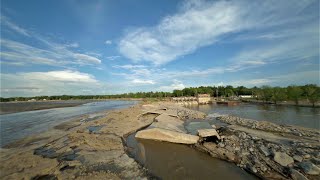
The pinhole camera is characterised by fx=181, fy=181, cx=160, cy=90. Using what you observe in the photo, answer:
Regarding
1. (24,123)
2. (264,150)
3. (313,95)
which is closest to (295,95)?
(313,95)

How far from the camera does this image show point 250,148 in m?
14.6

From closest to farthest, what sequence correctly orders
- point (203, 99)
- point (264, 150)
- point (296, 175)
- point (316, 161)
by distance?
point (296, 175), point (316, 161), point (264, 150), point (203, 99)

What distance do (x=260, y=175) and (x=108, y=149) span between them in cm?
1101

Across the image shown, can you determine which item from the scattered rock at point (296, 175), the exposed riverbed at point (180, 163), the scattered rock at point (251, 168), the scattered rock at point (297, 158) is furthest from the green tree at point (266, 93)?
the scattered rock at point (296, 175)

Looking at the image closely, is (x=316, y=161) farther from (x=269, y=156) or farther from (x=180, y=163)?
(x=180, y=163)

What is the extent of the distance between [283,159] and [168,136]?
9563 mm

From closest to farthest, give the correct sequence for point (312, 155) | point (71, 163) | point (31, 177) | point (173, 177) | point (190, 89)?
point (31, 177) < point (173, 177) < point (71, 163) < point (312, 155) < point (190, 89)

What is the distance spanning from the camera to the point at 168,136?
18125 millimetres

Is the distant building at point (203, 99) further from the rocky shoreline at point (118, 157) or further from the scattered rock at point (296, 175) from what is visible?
the scattered rock at point (296, 175)

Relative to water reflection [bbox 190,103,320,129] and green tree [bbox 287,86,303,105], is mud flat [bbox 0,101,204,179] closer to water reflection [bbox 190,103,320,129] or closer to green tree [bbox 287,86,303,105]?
water reflection [bbox 190,103,320,129]

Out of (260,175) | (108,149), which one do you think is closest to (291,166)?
(260,175)

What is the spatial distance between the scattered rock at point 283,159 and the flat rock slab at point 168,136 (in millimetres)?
6812

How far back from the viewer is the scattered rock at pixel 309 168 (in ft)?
34.8

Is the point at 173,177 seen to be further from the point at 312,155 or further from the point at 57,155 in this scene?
the point at 312,155
